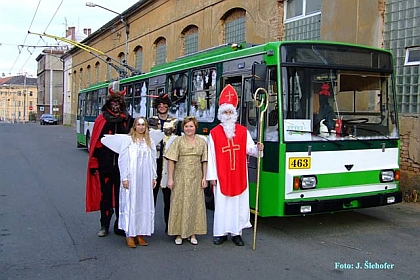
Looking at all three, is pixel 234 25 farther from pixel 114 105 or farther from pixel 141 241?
pixel 141 241

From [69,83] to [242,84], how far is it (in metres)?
51.0

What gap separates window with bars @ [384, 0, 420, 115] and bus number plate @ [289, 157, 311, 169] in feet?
15.5

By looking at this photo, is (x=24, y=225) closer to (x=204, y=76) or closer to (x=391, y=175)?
(x=204, y=76)

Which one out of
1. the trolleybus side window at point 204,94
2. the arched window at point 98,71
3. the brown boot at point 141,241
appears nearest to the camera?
the brown boot at point 141,241

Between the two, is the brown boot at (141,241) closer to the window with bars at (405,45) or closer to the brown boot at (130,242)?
the brown boot at (130,242)

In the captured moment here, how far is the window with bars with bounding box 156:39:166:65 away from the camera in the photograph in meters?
26.3

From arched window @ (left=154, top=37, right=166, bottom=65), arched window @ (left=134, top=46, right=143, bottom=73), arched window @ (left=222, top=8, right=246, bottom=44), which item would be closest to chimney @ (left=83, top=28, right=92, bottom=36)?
arched window @ (left=134, top=46, right=143, bottom=73)

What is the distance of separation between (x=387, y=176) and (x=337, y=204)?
1.11m

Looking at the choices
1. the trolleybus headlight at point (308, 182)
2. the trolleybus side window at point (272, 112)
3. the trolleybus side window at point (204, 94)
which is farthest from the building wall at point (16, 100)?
the trolleybus headlight at point (308, 182)

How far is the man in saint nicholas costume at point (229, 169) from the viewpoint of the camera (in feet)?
21.0

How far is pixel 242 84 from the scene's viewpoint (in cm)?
769

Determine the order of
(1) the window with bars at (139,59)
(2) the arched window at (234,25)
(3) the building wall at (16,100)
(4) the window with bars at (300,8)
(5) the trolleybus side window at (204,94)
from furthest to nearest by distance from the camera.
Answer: (3) the building wall at (16,100), (1) the window with bars at (139,59), (2) the arched window at (234,25), (4) the window with bars at (300,8), (5) the trolleybus side window at (204,94)

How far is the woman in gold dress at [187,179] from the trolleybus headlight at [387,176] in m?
2.85

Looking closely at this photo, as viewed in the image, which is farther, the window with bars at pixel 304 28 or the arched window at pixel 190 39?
the arched window at pixel 190 39
